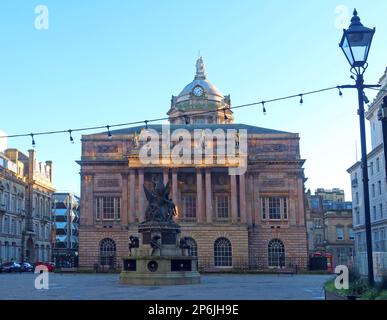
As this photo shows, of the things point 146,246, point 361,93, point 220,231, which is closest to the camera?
point 361,93

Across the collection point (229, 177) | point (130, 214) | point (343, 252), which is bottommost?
point (343, 252)

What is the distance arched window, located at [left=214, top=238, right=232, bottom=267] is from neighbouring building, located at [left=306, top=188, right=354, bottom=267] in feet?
108

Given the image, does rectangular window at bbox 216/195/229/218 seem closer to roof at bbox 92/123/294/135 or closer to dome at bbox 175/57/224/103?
roof at bbox 92/123/294/135

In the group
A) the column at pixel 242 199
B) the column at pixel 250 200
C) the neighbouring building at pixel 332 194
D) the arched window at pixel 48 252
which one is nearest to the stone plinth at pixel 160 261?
the column at pixel 242 199

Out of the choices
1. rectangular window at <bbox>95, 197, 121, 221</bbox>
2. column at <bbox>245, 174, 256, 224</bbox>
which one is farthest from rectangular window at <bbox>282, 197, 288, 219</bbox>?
rectangular window at <bbox>95, 197, 121, 221</bbox>

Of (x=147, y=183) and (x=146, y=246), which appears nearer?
(x=146, y=246)

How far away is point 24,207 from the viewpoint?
87.6 m

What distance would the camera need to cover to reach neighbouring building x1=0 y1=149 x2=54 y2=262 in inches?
3103

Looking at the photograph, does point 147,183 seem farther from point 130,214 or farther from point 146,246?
point 146,246

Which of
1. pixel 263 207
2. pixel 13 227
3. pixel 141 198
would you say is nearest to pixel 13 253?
pixel 13 227
